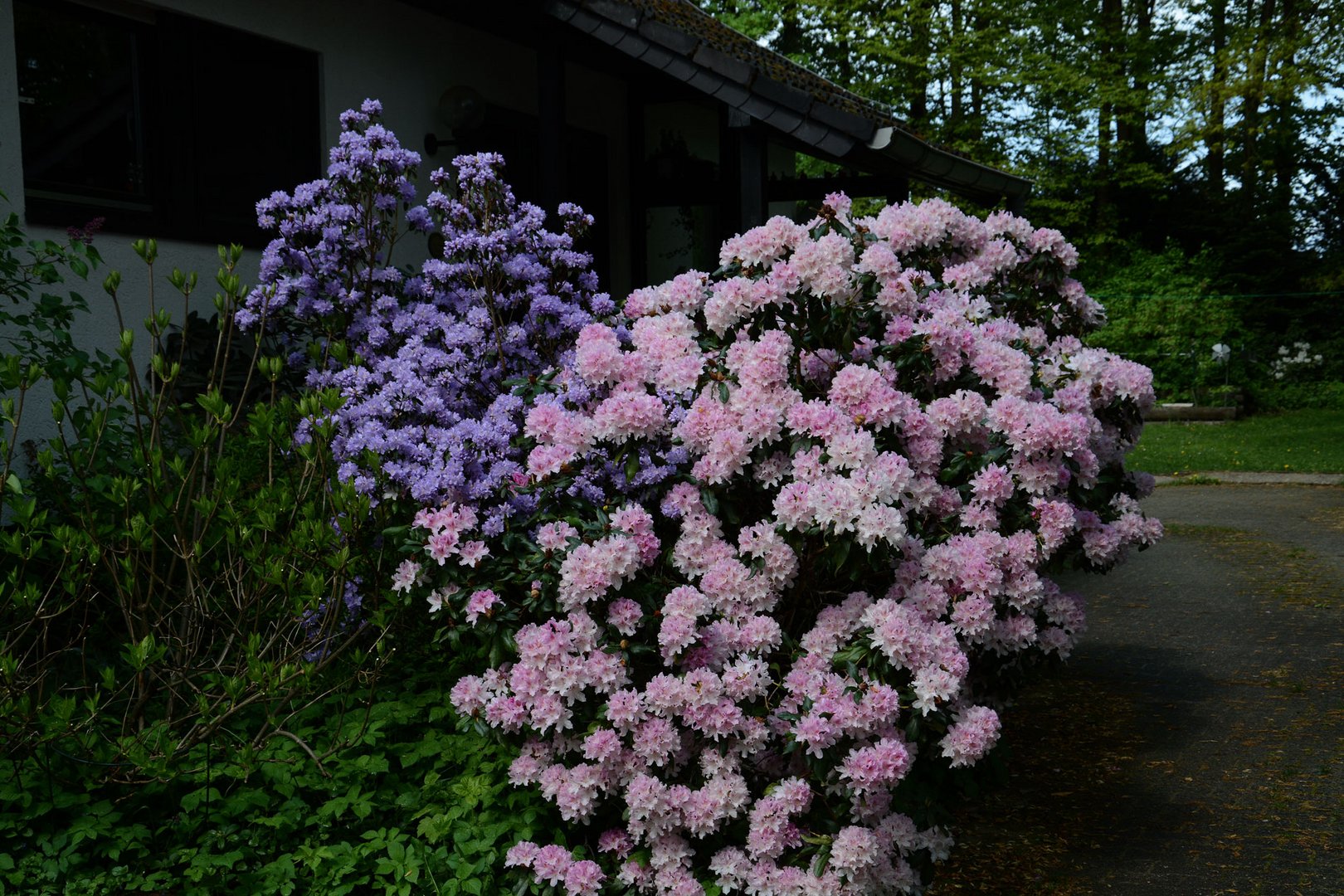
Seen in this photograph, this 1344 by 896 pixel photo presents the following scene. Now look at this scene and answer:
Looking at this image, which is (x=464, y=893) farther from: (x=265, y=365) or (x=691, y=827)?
(x=265, y=365)

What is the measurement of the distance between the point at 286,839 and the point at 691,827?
48.5 inches

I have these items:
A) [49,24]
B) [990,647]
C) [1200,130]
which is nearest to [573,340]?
[990,647]

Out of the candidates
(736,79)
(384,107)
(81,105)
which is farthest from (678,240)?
(81,105)

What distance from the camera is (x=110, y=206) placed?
6238 mm

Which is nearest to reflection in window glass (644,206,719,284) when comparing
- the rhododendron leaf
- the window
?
the window

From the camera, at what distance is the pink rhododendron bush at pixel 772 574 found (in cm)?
334

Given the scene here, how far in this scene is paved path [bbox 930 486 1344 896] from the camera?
12.8 ft

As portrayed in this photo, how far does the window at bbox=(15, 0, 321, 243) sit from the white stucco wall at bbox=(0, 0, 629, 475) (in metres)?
0.10

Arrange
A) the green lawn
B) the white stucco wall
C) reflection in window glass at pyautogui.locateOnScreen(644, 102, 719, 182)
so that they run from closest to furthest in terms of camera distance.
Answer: the white stucco wall, reflection in window glass at pyautogui.locateOnScreen(644, 102, 719, 182), the green lawn

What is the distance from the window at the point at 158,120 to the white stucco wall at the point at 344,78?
0.33 feet

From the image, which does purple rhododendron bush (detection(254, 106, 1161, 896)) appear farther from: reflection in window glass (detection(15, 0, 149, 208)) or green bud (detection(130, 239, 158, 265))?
reflection in window glass (detection(15, 0, 149, 208))

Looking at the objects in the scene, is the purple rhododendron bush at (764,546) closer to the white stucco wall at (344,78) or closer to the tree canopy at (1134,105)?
the white stucco wall at (344,78)

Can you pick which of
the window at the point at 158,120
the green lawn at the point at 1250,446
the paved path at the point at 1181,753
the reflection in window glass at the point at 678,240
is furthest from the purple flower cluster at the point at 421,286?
the green lawn at the point at 1250,446

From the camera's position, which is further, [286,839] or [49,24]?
[49,24]
